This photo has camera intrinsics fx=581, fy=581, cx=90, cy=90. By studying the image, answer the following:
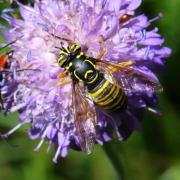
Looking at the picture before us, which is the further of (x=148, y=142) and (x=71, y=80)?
(x=148, y=142)

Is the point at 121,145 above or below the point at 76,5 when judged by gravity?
below

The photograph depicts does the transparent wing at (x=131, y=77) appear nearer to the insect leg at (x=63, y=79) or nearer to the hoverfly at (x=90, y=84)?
the hoverfly at (x=90, y=84)

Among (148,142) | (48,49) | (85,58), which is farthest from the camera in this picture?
(148,142)

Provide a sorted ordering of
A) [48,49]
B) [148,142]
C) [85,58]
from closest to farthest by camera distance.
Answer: [85,58]
[48,49]
[148,142]

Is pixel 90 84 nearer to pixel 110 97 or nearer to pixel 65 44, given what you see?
pixel 110 97

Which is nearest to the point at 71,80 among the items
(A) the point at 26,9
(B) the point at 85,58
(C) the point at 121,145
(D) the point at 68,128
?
(B) the point at 85,58

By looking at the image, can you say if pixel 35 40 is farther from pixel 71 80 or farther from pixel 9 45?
pixel 71 80

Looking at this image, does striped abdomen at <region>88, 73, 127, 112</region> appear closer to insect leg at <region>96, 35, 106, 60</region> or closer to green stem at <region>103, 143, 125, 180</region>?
insect leg at <region>96, 35, 106, 60</region>

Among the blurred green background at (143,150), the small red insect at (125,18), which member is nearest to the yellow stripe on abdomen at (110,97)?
the small red insect at (125,18)
